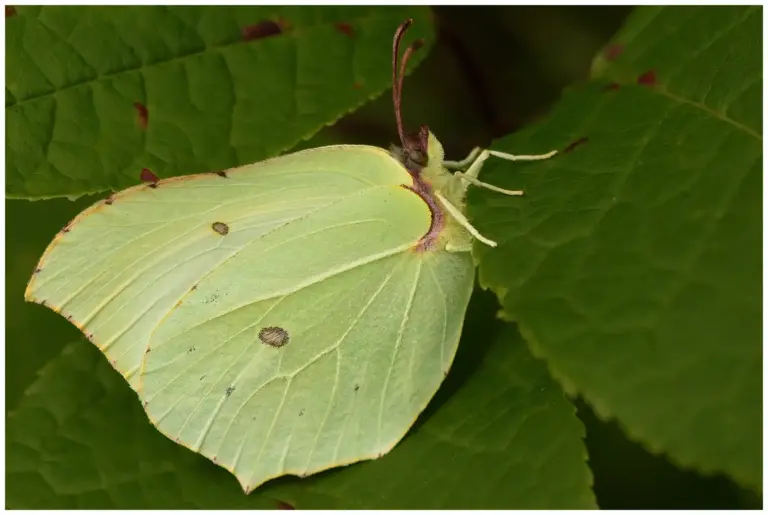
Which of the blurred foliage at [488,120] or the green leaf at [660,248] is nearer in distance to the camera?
the green leaf at [660,248]

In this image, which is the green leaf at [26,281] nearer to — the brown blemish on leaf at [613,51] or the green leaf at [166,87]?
the green leaf at [166,87]

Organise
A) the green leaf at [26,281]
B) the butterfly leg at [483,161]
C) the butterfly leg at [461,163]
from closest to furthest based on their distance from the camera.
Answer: the butterfly leg at [483,161], the butterfly leg at [461,163], the green leaf at [26,281]

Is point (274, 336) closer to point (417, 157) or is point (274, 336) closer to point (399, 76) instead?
point (417, 157)

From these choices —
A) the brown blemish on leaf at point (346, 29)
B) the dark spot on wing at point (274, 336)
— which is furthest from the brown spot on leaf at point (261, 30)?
the dark spot on wing at point (274, 336)

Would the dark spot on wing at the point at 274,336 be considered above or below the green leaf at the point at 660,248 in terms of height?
above

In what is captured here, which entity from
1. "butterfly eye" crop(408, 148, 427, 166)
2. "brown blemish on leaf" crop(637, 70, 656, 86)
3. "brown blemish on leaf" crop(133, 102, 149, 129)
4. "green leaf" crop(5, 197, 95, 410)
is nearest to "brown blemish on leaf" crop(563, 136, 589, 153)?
"brown blemish on leaf" crop(637, 70, 656, 86)

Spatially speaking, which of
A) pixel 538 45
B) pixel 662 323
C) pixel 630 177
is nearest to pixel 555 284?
pixel 662 323

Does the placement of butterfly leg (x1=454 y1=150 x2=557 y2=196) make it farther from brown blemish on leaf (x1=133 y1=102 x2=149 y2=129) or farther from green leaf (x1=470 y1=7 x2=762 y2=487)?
brown blemish on leaf (x1=133 y1=102 x2=149 y2=129)
